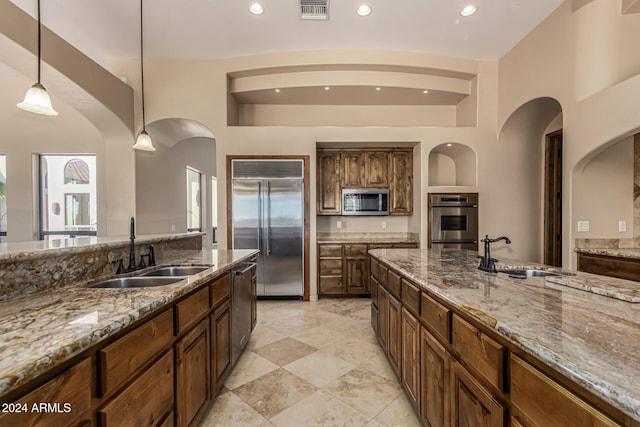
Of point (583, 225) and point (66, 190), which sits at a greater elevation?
point (66, 190)

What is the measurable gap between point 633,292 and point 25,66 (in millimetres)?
5216

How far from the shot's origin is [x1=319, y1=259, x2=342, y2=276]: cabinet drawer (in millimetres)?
4492

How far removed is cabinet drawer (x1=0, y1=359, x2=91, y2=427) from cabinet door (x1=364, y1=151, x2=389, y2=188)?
4315 millimetres

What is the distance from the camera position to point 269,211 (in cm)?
432

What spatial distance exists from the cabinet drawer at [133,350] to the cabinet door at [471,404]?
51.7 inches

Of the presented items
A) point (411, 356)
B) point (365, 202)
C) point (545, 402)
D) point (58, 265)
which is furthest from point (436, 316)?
point (365, 202)

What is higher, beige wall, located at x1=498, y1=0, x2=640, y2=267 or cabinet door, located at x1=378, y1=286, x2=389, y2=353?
beige wall, located at x1=498, y1=0, x2=640, y2=267

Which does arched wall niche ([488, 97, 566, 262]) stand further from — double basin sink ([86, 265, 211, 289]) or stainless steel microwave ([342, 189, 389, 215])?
double basin sink ([86, 265, 211, 289])

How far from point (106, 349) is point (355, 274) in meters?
3.80

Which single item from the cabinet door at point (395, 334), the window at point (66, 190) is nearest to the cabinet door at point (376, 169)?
the cabinet door at point (395, 334)

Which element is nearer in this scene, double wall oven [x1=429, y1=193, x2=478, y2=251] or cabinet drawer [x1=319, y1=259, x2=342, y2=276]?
double wall oven [x1=429, y1=193, x2=478, y2=251]

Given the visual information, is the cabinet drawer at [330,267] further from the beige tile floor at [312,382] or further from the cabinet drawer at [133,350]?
the cabinet drawer at [133,350]

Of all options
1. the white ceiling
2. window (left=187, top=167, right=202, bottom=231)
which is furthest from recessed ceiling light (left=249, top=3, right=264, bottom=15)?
window (left=187, top=167, right=202, bottom=231)

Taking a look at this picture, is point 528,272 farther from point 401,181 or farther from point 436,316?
point 401,181
